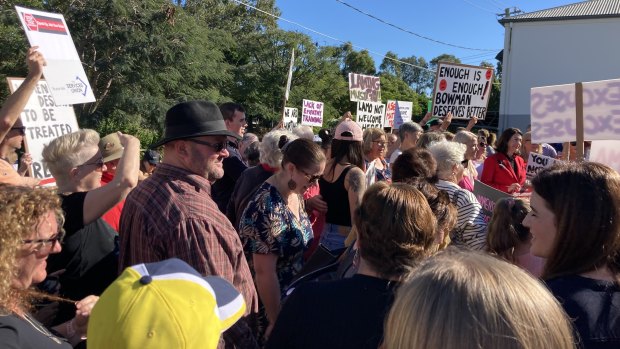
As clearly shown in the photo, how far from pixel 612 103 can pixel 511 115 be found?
29393 millimetres

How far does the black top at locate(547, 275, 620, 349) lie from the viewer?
63.6 inches

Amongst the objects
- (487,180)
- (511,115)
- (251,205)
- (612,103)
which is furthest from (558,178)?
(511,115)

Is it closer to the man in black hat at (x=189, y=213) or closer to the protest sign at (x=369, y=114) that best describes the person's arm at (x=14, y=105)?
the man in black hat at (x=189, y=213)

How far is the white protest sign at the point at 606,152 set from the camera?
4.10 meters

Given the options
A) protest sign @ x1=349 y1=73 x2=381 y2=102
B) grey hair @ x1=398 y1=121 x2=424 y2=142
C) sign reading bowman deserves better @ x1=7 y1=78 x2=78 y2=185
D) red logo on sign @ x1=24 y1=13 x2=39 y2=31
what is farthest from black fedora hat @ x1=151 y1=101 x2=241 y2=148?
protest sign @ x1=349 y1=73 x2=381 y2=102

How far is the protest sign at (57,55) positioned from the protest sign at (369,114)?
6.70 meters

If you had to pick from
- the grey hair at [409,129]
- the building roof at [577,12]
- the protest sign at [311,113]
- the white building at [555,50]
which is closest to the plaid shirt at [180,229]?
the grey hair at [409,129]

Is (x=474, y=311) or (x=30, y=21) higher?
(x=30, y=21)

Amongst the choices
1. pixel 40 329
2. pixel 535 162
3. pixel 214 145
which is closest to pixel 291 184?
pixel 214 145

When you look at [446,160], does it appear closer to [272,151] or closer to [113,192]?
[272,151]

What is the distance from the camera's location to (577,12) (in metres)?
31.9

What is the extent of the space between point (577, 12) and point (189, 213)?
35505 millimetres

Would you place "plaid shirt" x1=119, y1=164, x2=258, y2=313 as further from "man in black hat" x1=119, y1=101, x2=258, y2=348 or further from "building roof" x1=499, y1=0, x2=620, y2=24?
"building roof" x1=499, y1=0, x2=620, y2=24

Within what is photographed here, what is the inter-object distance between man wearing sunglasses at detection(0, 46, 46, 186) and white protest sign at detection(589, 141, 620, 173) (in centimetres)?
396
